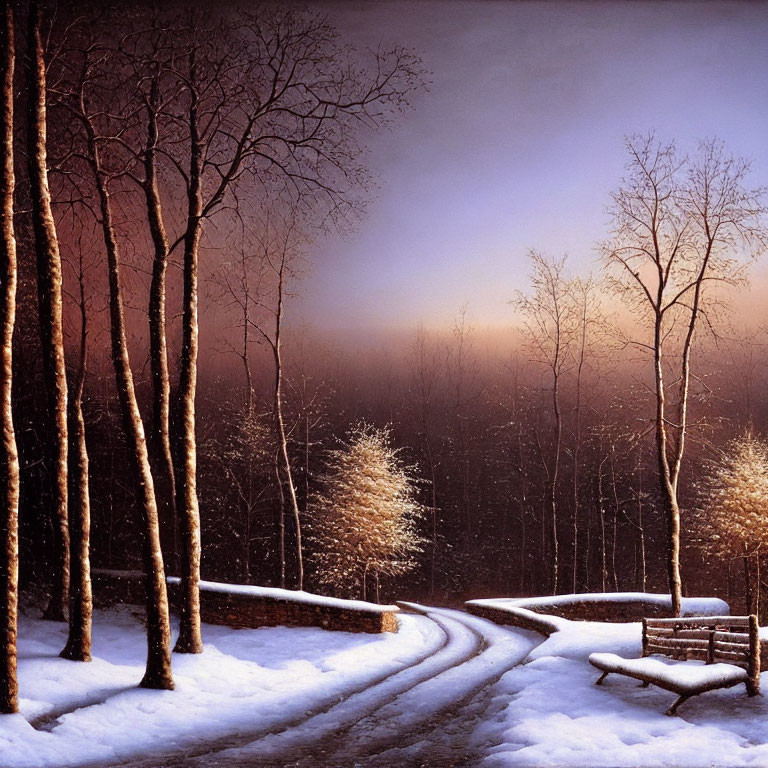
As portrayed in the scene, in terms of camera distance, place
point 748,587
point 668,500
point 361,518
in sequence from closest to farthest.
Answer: point 668,500 < point 748,587 < point 361,518

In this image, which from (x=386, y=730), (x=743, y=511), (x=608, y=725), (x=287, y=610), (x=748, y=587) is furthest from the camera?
(x=748, y=587)

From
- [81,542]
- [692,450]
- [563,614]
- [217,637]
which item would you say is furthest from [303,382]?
[692,450]

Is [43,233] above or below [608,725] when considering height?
above

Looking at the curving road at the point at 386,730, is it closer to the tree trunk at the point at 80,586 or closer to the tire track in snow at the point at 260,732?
the tire track in snow at the point at 260,732

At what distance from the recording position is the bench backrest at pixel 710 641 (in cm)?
855

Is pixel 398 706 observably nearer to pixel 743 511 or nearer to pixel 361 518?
pixel 361 518

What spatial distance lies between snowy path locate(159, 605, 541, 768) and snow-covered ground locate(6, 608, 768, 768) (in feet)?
0.07

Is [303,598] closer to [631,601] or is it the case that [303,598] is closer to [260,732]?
[260,732]

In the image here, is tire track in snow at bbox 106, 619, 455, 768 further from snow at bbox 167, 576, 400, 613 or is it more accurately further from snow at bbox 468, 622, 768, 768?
snow at bbox 167, 576, 400, 613

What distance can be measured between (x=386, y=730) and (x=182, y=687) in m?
3.35

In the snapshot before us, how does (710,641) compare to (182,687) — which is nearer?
(710,641)

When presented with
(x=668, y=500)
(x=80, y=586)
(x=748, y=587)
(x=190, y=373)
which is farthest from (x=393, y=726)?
(x=748, y=587)

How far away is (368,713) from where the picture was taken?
30.0ft

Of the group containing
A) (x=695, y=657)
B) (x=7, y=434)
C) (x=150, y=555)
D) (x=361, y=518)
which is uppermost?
(x=7, y=434)
